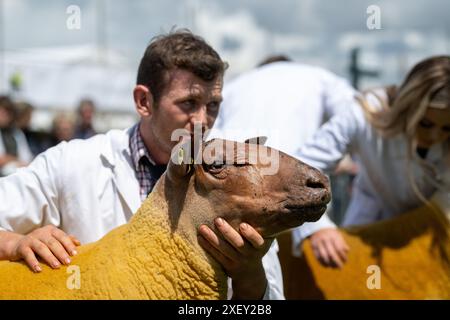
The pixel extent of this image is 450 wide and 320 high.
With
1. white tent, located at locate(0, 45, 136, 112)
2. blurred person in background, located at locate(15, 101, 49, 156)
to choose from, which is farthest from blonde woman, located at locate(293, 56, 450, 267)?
white tent, located at locate(0, 45, 136, 112)

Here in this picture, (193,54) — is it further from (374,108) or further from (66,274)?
(374,108)

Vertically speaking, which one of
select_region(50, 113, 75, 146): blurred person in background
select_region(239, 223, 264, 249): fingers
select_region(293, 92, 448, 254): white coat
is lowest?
select_region(50, 113, 75, 146): blurred person in background

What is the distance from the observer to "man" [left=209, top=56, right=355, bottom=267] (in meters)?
4.19

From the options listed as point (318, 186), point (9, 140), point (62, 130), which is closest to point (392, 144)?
point (318, 186)

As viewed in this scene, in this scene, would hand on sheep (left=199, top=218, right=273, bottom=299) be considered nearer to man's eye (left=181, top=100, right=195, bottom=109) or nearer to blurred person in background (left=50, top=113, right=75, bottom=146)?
man's eye (left=181, top=100, right=195, bottom=109)

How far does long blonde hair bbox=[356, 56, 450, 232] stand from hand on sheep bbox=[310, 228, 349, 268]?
0.49 meters

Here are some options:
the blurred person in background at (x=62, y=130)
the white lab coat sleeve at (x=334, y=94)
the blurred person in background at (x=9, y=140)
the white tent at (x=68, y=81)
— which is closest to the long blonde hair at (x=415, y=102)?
the white lab coat sleeve at (x=334, y=94)

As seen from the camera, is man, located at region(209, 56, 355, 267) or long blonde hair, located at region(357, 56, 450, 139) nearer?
long blonde hair, located at region(357, 56, 450, 139)

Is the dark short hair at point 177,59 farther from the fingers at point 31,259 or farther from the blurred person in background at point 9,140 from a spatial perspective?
the blurred person in background at point 9,140

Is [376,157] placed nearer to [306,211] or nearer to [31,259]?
[306,211]

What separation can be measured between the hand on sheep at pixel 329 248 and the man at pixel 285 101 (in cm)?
80

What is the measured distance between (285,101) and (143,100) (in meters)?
1.83

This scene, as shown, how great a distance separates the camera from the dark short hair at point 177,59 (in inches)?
96.1
